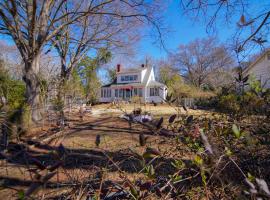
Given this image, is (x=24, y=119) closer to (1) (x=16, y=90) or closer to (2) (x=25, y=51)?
(2) (x=25, y=51)

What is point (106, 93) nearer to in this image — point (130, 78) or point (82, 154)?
point (130, 78)

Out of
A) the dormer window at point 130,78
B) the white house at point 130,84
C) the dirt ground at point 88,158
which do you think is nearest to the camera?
the dirt ground at point 88,158

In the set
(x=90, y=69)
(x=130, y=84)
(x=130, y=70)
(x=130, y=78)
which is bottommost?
(x=130, y=84)

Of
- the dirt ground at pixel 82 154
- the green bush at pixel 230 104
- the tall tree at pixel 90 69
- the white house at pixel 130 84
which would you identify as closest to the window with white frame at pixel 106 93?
the white house at pixel 130 84

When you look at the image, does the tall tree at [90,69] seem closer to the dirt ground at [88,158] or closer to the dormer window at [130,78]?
the dormer window at [130,78]

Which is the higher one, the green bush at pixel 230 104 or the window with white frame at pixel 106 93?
the window with white frame at pixel 106 93

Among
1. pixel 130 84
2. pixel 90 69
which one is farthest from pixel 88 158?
pixel 130 84

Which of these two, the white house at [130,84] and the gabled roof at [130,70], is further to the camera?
the gabled roof at [130,70]

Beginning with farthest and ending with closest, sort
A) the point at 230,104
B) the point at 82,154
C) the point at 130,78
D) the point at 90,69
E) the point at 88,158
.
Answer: the point at 130,78, the point at 90,69, the point at 88,158, the point at 82,154, the point at 230,104

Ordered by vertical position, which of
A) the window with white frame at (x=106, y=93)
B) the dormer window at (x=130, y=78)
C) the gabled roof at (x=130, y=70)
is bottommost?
the window with white frame at (x=106, y=93)

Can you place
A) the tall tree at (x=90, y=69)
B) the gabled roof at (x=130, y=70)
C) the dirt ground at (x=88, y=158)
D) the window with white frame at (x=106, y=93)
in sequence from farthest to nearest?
1. the window with white frame at (x=106, y=93)
2. the gabled roof at (x=130, y=70)
3. the tall tree at (x=90, y=69)
4. the dirt ground at (x=88, y=158)

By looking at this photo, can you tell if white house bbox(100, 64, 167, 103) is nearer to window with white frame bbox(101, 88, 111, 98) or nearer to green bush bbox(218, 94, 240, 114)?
window with white frame bbox(101, 88, 111, 98)

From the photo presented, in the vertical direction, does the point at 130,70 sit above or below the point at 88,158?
above

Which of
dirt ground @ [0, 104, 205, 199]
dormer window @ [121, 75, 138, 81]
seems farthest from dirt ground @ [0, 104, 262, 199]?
dormer window @ [121, 75, 138, 81]
